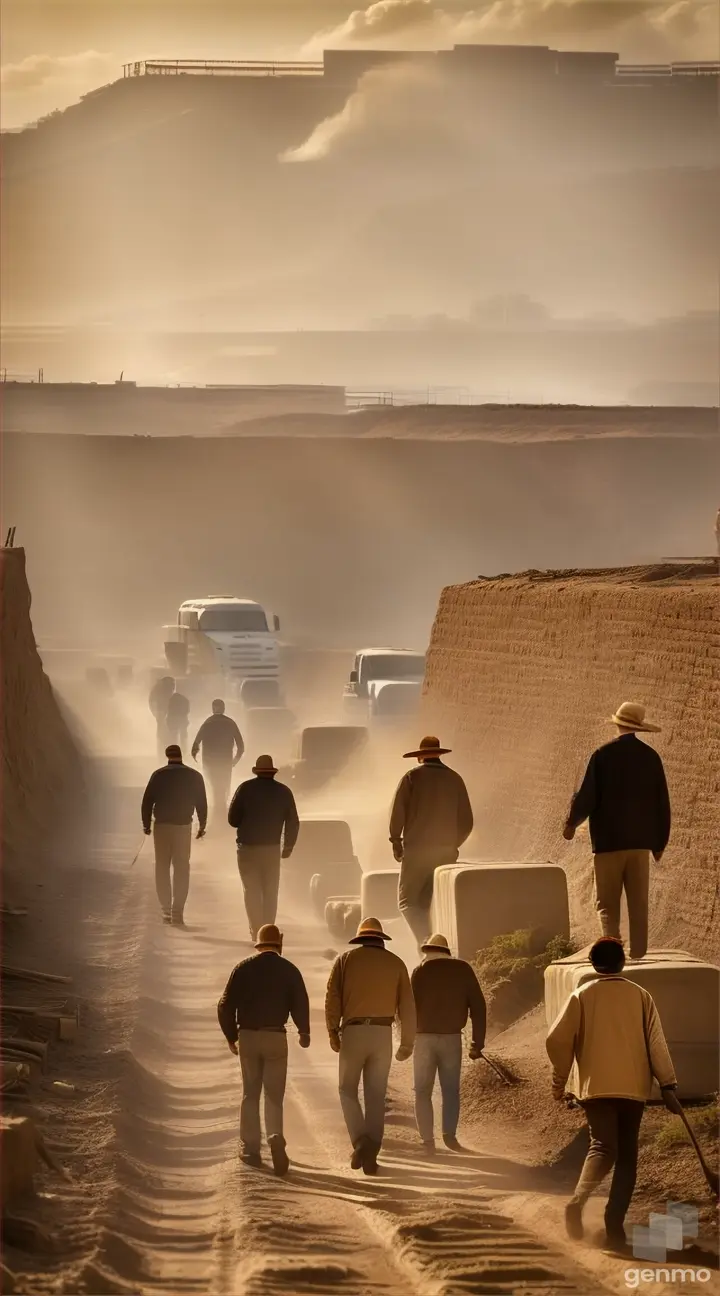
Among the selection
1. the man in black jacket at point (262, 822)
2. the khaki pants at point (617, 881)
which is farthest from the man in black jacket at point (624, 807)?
the man in black jacket at point (262, 822)

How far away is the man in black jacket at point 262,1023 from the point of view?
1090 centimetres

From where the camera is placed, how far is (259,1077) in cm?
1102

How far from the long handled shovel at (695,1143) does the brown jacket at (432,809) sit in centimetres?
405

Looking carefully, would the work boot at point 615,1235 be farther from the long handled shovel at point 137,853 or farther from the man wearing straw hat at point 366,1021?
the long handled shovel at point 137,853

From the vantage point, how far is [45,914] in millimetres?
18688

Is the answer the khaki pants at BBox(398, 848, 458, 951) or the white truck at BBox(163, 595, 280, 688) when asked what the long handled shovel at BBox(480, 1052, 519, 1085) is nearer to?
the khaki pants at BBox(398, 848, 458, 951)

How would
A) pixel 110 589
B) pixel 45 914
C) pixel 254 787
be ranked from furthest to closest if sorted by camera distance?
pixel 110 589, pixel 45 914, pixel 254 787

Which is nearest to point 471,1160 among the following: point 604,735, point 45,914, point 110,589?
point 604,735

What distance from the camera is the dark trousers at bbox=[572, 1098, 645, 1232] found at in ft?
30.4

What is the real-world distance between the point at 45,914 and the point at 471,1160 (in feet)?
26.2

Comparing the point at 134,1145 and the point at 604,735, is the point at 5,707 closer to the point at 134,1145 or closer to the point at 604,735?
the point at 604,735

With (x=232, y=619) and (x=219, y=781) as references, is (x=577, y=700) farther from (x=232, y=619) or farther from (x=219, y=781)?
(x=232, y=619)

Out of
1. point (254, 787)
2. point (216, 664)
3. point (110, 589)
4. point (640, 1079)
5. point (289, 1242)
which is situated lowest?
point (289, 1242)

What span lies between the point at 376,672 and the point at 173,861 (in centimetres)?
1707
